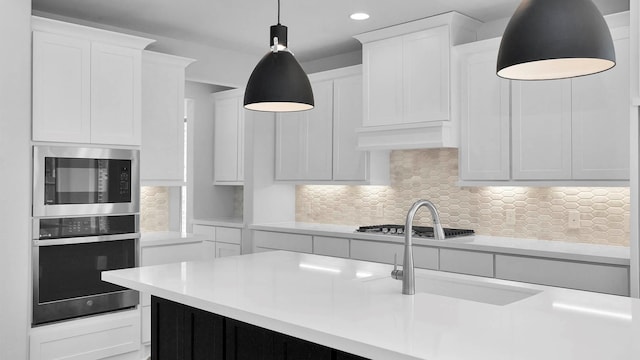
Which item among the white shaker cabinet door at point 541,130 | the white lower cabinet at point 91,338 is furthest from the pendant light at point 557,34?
the white lower cabinet at point 91,338

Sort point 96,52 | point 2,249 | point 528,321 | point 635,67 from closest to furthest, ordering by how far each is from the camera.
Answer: point 528,321 < point 635,67 < point 2,249 < point 96,52

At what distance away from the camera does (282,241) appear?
5.39 metres

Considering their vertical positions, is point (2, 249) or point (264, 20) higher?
point (264, 20)

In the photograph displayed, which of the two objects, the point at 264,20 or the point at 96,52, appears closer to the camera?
the point at 96,52

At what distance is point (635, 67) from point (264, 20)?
8.98ft

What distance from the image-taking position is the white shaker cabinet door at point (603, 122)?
3443 millimetres

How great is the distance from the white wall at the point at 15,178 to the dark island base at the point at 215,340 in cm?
136

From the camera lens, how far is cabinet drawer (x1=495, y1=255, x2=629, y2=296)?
3.26m

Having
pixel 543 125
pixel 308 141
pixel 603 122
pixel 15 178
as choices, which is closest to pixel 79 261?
pixel 15 178

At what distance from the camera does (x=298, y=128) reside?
564 cm

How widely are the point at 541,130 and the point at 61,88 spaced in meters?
3.41

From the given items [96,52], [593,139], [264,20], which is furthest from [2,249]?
[593,139]

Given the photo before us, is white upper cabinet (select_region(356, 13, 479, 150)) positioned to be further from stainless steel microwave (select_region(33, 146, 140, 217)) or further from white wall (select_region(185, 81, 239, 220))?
white wall (select_region(185, 81, 239, 220))

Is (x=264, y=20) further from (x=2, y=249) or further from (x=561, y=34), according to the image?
(x=561, y=34)
